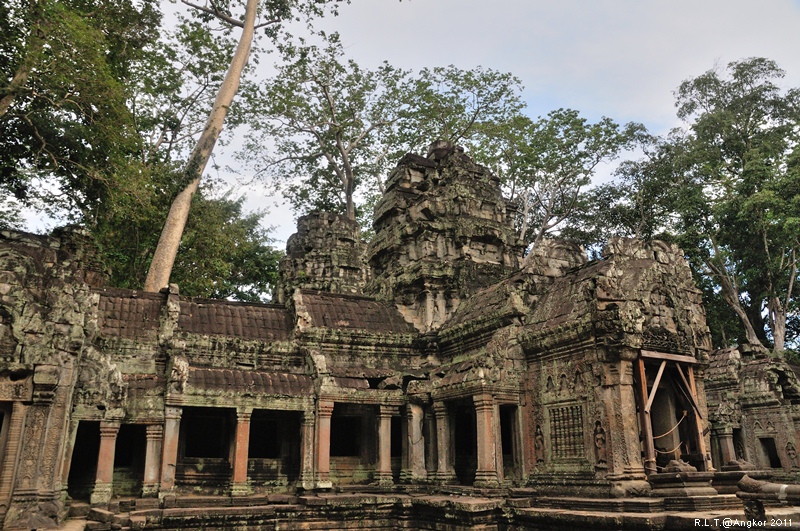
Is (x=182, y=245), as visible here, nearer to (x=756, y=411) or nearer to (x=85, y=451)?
(x=85, y=451)

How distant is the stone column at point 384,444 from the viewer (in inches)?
567

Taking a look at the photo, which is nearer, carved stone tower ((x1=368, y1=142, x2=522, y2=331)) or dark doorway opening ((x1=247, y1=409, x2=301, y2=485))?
dark doorway opening ((x1=247, y1=409, x2=301, y2=485))

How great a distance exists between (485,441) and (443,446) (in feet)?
5.90

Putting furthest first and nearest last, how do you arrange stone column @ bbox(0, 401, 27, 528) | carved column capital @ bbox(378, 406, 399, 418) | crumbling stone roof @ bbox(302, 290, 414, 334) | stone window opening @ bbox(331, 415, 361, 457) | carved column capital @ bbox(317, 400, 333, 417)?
crumbling stone roof @ bbox(302, 290, 414, 334)
stone window opening @ bbox(331, 415, 361, 457)
carved column capital @ bbox(378, 406, 399, 418)
carved column capital @ bbox(317, 400, 333, 417)
stone column @ bbox(0, 401, 27, 528)

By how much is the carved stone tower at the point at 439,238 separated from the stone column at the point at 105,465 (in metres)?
8.28

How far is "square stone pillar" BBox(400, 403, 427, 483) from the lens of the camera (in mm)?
14477

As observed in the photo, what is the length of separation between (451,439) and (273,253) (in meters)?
23.5

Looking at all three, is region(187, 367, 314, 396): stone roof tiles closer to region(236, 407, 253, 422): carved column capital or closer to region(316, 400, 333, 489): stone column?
region(236, 407, 253, 422): carved column capital

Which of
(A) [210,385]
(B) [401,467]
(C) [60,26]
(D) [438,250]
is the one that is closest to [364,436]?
(B) [401,467]

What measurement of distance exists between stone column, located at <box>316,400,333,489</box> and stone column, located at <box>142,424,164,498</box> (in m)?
3.25

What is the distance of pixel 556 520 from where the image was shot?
10.2 meters

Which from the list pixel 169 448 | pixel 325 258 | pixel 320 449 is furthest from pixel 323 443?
pixel 325 258

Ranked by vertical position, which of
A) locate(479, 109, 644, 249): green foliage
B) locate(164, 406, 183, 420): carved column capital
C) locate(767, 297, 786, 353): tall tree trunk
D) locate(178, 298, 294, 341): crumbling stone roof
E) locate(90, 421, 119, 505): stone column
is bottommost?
Result: locate(90, 421, 119, 505): stone column

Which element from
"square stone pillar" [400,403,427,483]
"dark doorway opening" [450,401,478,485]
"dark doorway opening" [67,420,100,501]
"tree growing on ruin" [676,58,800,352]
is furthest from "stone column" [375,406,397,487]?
"tree growing on ruin" [676,58,800,352]
